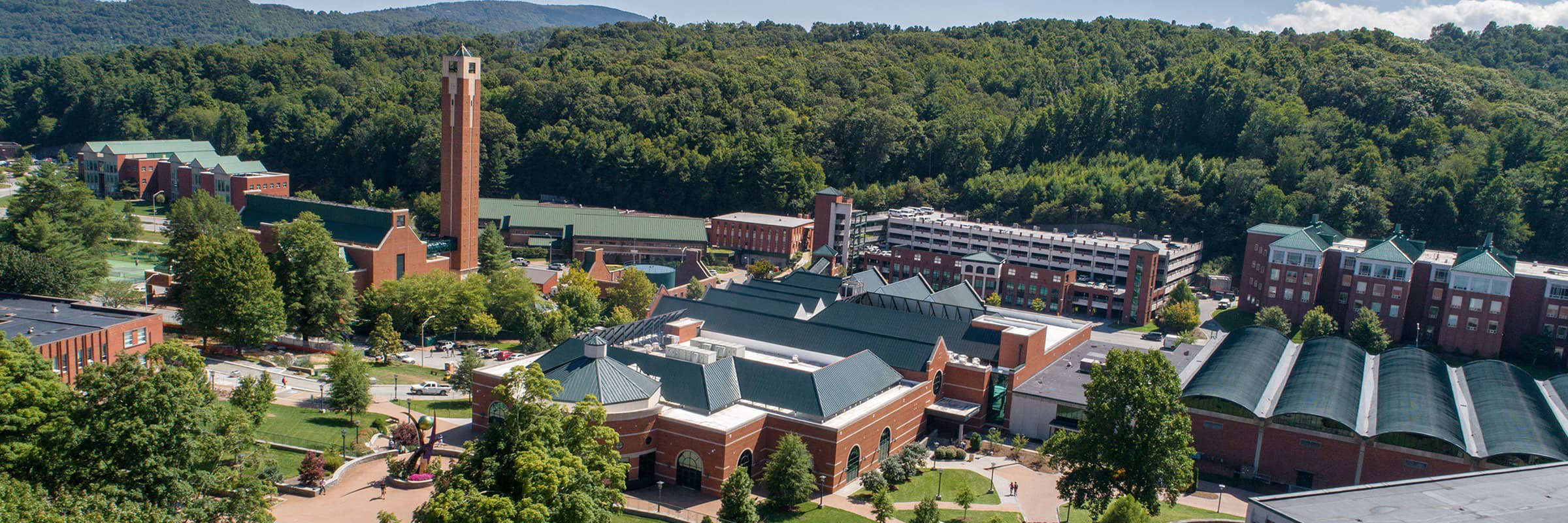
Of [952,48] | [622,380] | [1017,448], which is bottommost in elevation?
[1017,448]

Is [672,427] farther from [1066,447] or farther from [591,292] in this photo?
[591,292]

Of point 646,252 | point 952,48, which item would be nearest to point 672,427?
point 646,252

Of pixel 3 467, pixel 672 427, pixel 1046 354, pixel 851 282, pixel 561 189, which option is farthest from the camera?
pixel 561 189

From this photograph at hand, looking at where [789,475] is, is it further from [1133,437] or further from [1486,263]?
[1486,263]

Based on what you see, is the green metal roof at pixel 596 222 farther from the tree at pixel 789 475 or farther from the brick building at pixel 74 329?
the tree at pixel 789 475

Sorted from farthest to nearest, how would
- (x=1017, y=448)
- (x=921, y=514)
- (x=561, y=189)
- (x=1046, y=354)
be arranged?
(x=561, y=189) → (x=1046, y=354) → (x=1017, y=448) → (x=921, y=514)

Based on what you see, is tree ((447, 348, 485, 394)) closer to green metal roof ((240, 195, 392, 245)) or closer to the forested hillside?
green metal roof ((240, 195, 392, 245))
